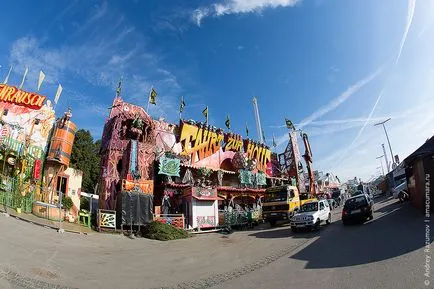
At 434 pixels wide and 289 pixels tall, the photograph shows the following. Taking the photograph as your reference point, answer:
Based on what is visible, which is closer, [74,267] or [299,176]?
[74,267]

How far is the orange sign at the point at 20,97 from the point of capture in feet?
77.9

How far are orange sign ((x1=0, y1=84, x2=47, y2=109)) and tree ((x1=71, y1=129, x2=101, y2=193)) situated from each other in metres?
14.0

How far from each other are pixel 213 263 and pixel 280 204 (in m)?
14.9

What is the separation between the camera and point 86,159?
3944 centimetres

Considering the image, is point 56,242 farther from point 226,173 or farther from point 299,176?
point 299,176

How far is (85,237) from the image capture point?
16.4 m

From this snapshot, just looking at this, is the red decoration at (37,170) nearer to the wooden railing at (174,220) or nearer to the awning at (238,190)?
the wooden railing at (174,220)

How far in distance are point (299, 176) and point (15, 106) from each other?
1445 inches

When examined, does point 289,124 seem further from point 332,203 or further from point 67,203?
point 67,203

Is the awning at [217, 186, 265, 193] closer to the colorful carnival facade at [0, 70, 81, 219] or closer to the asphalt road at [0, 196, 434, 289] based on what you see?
the colorful carnival facade at [0, 70, 81, 219]

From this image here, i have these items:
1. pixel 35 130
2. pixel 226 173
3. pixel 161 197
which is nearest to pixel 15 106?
pixel 35 130

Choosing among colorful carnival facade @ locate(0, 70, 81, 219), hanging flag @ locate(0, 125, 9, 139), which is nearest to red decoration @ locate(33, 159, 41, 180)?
colorful carnival facade @ locate(0, 70, 81, 219)

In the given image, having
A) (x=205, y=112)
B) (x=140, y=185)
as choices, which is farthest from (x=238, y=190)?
(x=140, y=185)

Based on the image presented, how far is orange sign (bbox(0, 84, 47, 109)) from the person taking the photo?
23734 mm
